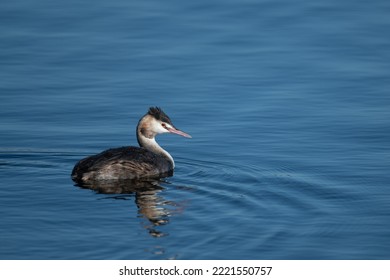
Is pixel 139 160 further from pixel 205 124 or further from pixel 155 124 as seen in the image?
pixel 205 124

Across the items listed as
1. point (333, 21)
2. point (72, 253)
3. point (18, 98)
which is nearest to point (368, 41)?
point (333, 21)

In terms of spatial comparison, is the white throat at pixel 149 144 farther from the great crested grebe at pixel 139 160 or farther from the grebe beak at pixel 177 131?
the grebe beak at pixel 177 131

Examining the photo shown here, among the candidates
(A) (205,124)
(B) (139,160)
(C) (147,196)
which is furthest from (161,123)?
(C) (147,196)

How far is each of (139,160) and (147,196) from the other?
125 centimetres

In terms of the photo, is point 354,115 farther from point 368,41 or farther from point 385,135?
point 368,41

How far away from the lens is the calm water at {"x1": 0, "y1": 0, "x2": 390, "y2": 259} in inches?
461

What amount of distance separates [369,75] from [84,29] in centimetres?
666

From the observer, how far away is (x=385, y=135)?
54.1 feet

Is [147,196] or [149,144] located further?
[149,144]

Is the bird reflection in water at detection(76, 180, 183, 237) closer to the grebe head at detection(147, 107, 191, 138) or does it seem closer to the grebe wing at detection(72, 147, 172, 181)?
the grebe wing at detection(72, 147, 172, 181)

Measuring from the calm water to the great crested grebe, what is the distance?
0.28 m

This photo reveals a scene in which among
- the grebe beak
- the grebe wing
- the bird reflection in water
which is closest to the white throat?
the grebe beak

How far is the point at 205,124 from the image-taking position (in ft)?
56.4

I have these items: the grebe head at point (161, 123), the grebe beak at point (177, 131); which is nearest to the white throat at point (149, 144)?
the grebe head at point (161, 123)
